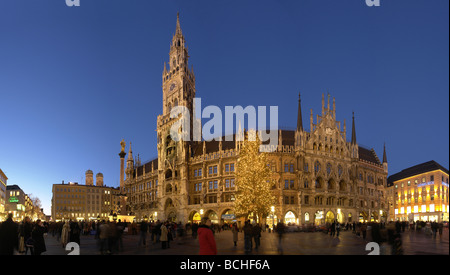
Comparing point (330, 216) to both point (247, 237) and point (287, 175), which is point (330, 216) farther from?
point (247, 237)

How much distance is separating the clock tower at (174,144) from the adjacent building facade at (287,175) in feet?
0.66

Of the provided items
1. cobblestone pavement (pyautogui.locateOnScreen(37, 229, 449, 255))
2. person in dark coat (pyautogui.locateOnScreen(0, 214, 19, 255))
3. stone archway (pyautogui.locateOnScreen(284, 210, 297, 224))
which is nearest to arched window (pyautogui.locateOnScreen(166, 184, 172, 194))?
stone archway (pyautogui.locateOnScreen(284, 210, 297, 224))

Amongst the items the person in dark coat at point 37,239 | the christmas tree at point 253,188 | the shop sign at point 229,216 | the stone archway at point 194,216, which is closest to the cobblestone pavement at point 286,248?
the person in dark coat at point 37,239

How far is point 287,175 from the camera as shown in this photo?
6781 cm

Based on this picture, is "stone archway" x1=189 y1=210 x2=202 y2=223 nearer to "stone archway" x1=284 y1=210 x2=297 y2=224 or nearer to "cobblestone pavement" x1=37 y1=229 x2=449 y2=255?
"stone archway" x1=284 y1=210 x2=297 y2=224

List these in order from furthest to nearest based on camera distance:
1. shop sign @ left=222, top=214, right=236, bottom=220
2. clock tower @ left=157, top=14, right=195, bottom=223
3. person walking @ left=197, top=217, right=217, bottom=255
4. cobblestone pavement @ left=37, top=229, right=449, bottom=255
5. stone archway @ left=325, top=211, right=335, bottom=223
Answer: clock tower @ left=157, top=14, right=195, bottom=223 → stone archway @ left=325, top=211, right=335, bottom=223 → shop sign @ left=222, top=214, right=236, bottom=220 → cobblestone pavement @ left=37, top=229, right=449, bottom=255 → person walking @ left=197, top=217, right=217, bottom=255

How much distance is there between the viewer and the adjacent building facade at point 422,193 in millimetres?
88375

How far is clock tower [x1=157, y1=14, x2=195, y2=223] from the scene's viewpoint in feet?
258

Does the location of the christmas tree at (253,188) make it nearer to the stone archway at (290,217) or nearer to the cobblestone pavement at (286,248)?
the stone archway at (290,217)

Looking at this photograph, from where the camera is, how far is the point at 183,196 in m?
76.9

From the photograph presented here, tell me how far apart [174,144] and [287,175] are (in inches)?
1059

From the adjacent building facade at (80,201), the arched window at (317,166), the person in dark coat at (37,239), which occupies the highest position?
the arched window at (317,166)

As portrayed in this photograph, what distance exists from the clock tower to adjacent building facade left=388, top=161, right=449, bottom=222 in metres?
47.5
